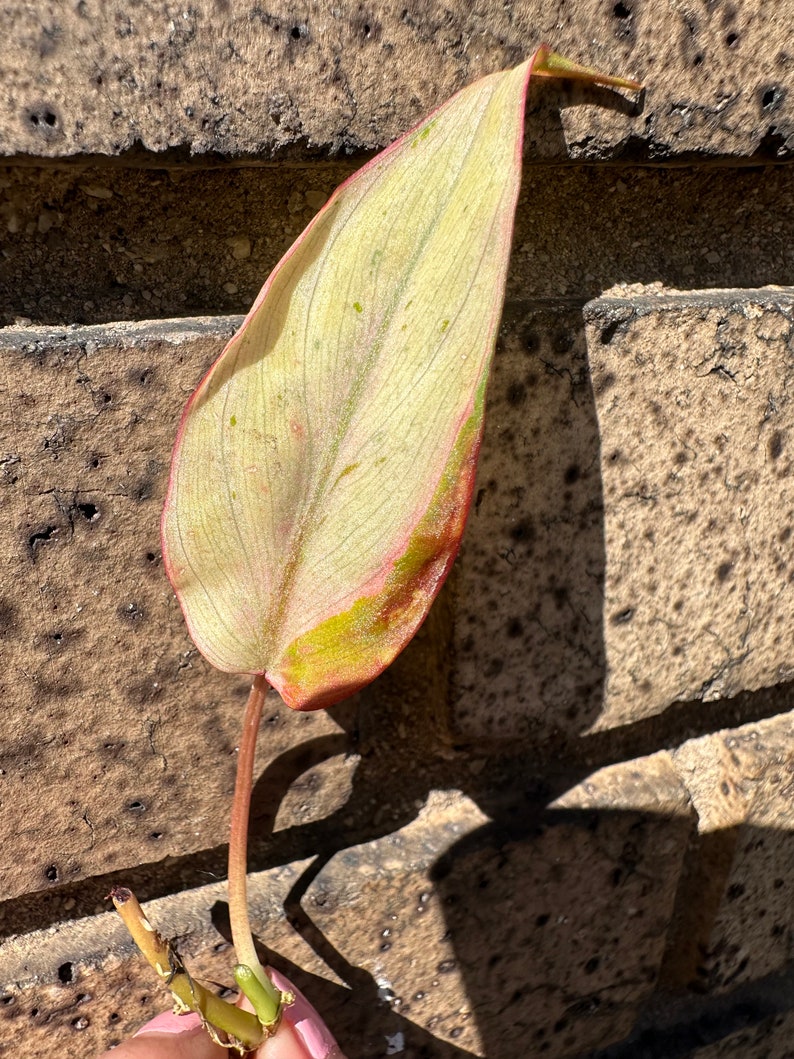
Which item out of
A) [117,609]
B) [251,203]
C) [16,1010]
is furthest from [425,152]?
[16,1010]

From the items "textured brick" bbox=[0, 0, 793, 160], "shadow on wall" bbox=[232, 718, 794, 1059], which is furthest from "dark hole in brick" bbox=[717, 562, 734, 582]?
"textured brick" bbox=[0, 0, 793, 160]

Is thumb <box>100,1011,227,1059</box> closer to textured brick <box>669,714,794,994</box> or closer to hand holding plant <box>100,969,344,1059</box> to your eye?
hand holding plant <box>100,969,344,1059</box>

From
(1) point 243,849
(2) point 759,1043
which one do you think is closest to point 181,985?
(1) point 243,849

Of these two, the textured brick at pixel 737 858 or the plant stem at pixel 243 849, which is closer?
the plant stem at pixel 243 849

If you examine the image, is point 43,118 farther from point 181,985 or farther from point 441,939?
point 441,939

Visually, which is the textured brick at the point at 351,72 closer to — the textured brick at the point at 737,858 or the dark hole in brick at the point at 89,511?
the dark hole in brick at the point at 89,511

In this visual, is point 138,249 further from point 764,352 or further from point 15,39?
point 764,352

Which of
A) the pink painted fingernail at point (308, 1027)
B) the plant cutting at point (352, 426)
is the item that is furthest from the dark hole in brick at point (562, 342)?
the pink painted fingernail at point (308, 1027)
